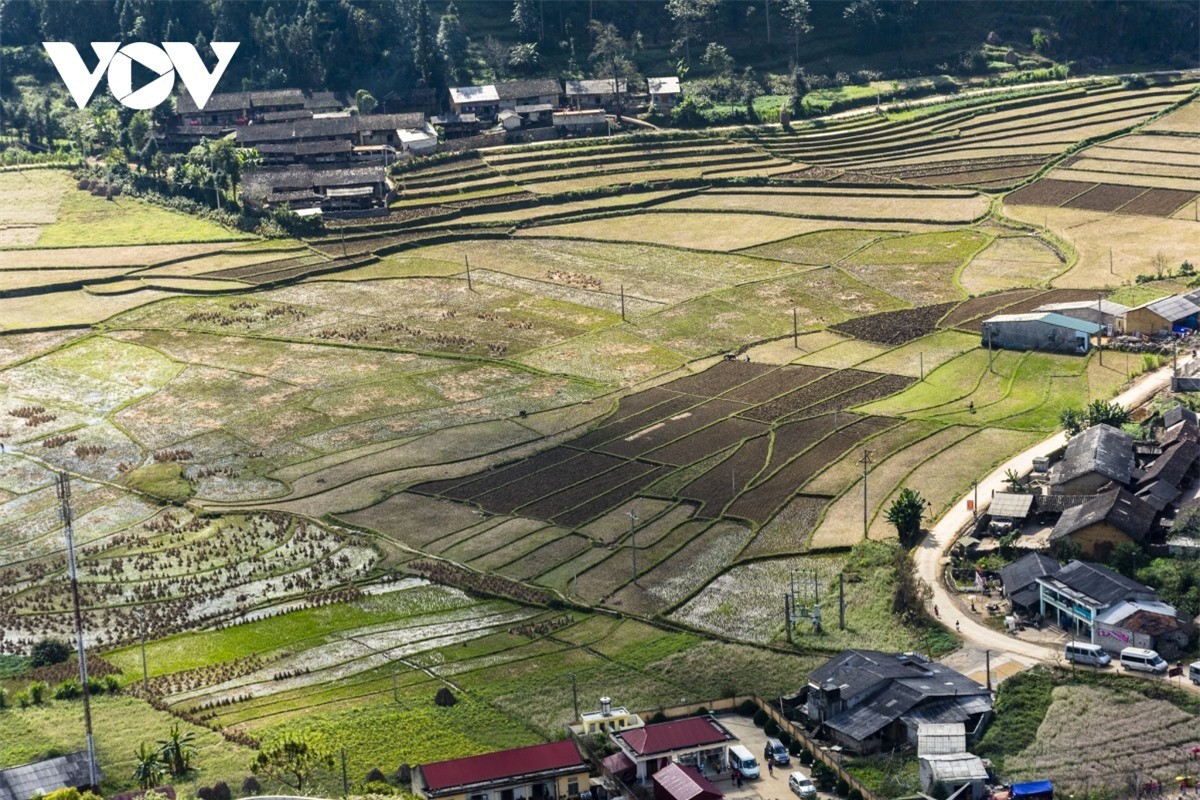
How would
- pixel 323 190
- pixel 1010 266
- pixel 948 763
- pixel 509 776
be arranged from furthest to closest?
pixel 323 190 → pixel 1010 266 → pixel 509 776 → pixel 948 763

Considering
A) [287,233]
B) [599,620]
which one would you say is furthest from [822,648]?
[287,233]

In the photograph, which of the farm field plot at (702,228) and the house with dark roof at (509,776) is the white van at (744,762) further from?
the farm field plot at (702,228)

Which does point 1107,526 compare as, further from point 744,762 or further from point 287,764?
point 287,764

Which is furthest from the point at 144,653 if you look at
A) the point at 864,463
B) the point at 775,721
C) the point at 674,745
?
the point at 864,463

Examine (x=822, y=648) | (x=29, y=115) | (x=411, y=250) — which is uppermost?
(x=29, y=115)

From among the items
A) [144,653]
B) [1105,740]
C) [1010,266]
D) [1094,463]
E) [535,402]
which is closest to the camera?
[1105,740]

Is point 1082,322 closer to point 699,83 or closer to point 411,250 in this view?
point 411,250
